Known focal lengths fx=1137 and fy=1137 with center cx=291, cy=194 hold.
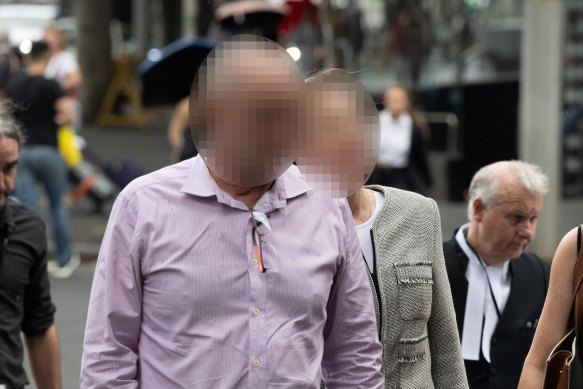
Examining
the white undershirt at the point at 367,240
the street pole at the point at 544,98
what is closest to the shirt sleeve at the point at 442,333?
the white undershirt at the point at 367,240

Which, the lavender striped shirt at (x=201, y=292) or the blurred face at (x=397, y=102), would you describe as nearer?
the lavender striped shirt at (x=201, y=292)

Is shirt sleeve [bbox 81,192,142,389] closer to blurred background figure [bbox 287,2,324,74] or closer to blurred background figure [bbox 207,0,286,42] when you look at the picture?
blurred background figure [bbox 207,0,286,42]

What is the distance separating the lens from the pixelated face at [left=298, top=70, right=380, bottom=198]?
2.69 meters

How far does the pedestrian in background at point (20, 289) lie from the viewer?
3793mm

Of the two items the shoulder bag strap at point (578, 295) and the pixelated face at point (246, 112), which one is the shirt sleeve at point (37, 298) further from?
the shoulder bag strap at point (578, 295)

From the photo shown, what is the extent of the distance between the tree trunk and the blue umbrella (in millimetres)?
5903

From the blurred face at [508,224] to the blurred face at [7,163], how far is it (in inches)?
64.9

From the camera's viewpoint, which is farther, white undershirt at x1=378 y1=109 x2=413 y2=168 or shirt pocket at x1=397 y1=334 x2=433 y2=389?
white undershirt at x1=378 y1=109 x2=413 y2=168

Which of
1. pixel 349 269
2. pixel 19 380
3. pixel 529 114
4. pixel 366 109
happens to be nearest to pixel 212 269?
pixel 349 269

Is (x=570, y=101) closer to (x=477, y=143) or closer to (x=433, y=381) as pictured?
(x=477, y=143)

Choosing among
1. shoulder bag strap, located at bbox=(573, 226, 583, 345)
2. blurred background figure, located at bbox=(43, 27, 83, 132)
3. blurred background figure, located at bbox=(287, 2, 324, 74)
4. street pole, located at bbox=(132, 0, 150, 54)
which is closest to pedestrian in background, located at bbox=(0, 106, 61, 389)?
shoulder bag strap, located at bbox=(573, 226, 583, 345)

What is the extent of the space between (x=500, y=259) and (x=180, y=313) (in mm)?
1914

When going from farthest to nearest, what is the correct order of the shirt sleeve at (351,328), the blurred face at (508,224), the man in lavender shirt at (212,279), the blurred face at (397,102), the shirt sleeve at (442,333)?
the blurred face at (397,102), the blurred face at (508,224), the shirt sleeve at (442,333), the shirt sleeve at (351,328), the man in lavender shirt at (212,279)

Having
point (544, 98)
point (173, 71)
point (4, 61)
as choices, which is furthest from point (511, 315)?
point (4, 61)
